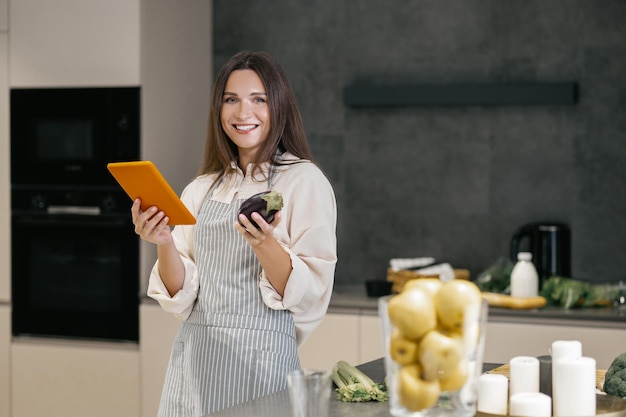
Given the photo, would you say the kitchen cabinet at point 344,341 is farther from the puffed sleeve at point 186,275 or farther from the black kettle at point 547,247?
the puffed sleeve at point 186,275

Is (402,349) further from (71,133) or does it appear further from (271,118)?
(71,133)

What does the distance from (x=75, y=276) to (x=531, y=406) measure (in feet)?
9.03

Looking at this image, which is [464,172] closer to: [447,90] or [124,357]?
[447,90]

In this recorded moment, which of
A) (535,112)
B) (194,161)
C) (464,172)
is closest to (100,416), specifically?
(194,161)

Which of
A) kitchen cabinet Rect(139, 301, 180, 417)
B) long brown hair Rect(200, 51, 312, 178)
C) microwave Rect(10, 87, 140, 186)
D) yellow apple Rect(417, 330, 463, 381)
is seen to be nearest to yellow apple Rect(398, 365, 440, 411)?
yellow apple Rect(417, 330, 463, 381)

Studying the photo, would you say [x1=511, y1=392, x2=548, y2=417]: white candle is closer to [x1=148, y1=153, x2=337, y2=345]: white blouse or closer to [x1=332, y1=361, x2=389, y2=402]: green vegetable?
[x1=332, y1=361, x2=389, y2=402]: green vegetable

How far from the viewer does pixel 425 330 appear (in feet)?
4.28

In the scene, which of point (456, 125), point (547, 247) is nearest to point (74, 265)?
point (456, 125)

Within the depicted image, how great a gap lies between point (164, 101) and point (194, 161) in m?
0.35

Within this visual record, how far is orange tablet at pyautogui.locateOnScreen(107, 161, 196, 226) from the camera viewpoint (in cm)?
206

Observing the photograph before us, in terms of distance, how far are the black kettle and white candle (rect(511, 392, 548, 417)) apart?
220 centimetres

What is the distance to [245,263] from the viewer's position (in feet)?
7.64

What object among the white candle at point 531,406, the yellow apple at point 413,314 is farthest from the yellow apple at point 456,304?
the white candle at point 531,406

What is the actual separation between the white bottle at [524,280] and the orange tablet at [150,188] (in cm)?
176
